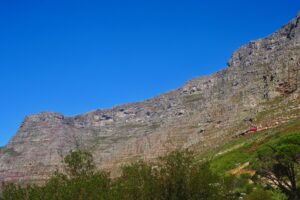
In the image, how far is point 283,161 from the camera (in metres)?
41.5

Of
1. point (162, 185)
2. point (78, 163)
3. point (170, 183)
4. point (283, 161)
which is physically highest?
point (78, 163)

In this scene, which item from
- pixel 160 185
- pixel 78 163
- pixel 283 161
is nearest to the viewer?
pixel 160 185

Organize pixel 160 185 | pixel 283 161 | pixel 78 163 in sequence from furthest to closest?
1. pixel 78 163
2. pixel 283 161
3. pixel 160 185

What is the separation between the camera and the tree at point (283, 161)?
136 feet

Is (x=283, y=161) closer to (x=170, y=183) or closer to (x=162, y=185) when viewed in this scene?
(x=170, y=183)

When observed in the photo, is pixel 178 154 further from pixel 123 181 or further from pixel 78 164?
pixel 78 164

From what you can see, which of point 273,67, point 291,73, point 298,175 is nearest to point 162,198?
point 298,175

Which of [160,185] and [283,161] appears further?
[283,161]

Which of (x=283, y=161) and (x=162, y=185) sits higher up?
(x=283, y=161)

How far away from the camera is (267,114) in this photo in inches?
5536

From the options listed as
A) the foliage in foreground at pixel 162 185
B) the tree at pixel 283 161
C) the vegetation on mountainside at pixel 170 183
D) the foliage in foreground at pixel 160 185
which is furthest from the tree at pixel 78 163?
the tree at pixel 283 161

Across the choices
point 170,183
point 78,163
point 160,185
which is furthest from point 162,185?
point 78,163

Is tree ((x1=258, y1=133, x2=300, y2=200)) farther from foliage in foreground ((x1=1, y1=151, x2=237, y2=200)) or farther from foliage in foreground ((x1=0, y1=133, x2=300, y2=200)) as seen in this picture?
foliage in foreground ((x1=1, y1=151, x2=237, y2=200))

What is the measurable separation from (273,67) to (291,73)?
29379mm
